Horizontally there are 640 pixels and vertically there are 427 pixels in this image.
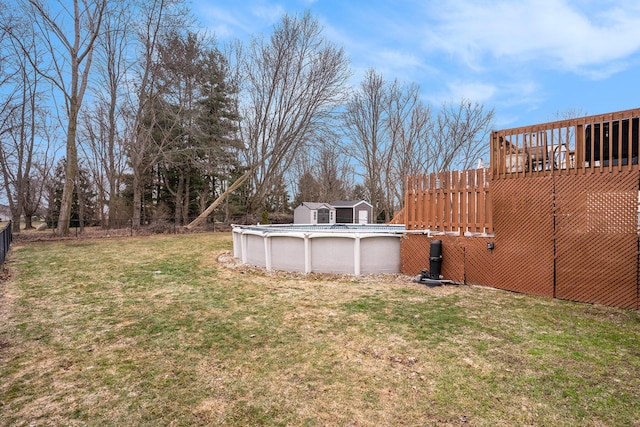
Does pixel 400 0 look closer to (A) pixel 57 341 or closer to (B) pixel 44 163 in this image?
(A) pixel 57 341

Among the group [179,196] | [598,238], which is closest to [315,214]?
[179,196]

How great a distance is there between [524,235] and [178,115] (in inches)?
622

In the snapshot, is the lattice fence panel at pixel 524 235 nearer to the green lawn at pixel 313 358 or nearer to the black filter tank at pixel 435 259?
the green lawn at pixel 313 358

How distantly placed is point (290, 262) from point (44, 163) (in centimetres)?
2607

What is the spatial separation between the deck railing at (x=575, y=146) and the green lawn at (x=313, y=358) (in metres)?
1.98

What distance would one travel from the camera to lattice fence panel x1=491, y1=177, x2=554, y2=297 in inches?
189

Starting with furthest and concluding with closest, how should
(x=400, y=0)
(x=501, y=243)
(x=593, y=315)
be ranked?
(x=400, y=0)
(x=501, y=243)
(x=593, y=315)

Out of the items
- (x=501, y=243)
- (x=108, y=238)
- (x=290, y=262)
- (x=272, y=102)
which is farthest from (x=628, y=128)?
(x=272, y=102)

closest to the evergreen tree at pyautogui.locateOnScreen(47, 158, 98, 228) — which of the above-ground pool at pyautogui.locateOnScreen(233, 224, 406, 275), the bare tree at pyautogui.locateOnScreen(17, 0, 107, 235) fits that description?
the bare tree at pyautogui.locateOnScreen(17, 0, 107, 235)

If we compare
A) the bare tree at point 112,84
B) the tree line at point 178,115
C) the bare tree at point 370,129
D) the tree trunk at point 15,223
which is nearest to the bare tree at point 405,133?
the tree line at point 178,115

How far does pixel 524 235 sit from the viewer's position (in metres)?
4.99

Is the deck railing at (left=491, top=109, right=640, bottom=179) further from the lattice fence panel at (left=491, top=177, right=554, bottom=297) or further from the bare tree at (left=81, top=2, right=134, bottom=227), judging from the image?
the bare tree at (left=81, top=2, right=134, bottom=227)

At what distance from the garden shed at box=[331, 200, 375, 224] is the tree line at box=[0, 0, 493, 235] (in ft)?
6.15

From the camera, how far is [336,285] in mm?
5645
